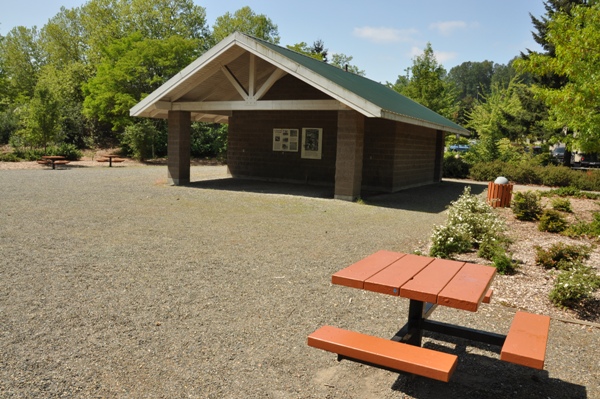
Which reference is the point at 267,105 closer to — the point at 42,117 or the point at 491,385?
the point at 491,385

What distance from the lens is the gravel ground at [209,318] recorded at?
3186 millimetres

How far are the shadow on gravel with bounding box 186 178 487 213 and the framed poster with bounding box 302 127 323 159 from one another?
4.13 ft

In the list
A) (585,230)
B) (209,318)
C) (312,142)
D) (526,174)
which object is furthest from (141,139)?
(209,318)

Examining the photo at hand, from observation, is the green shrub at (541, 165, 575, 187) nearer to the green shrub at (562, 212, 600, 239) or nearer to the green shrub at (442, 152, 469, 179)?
the green shrub at (442, 152, 469, 179)

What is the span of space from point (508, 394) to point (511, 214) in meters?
9.34

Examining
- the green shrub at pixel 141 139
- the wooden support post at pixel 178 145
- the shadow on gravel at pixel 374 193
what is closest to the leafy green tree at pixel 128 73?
the green shrub at pixel 141 139

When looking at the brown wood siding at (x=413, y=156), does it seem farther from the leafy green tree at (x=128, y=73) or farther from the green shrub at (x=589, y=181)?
the leafy green tree at (x=128, y=73)

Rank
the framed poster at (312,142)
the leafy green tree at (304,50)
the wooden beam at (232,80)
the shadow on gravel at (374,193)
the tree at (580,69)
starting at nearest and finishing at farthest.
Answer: the tree at (580,69) < the shadow on gravel at (374,193) < the wooden beam at (232,80) < the framed poster at (312,142) < the leafy green tree at (304,50)

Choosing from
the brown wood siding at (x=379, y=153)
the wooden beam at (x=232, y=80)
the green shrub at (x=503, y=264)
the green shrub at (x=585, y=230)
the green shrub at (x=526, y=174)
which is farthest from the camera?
the green shrub at (x=526, y=174)

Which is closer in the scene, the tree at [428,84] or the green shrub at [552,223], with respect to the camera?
the green shrub at [552,223]

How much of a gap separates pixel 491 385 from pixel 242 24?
181 feet

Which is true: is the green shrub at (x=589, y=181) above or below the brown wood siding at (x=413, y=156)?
below

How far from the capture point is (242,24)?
174ft

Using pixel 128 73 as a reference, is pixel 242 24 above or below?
above
